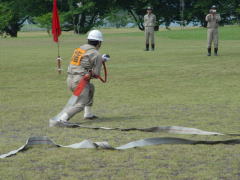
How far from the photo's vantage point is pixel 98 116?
37.0ft

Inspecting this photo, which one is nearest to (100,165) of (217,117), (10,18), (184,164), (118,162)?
(118,162)

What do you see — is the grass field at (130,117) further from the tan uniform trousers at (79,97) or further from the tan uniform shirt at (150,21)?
the tan uniform shirt at (150,21)

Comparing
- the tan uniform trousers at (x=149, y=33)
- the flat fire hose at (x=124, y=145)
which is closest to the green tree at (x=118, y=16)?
the tan uniform trousers at (x=149, y=33)

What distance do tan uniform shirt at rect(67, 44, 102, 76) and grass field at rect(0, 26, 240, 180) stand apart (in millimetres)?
808

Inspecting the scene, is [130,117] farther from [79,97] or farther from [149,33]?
[149,33]

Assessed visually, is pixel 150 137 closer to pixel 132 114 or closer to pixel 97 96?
pixel 132 114

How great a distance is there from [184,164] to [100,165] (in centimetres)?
89

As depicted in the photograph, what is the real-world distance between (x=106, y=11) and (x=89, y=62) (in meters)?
71.6

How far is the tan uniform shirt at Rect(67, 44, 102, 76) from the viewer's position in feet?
34.3

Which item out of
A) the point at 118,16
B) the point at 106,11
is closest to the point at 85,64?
the point at 106,11

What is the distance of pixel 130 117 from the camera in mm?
11117

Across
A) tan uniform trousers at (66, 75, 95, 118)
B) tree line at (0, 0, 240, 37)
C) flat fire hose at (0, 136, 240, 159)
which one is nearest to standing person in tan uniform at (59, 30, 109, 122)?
tan uniform trousers at (66, 75, 95, 118)

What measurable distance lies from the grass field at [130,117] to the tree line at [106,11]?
177 ft

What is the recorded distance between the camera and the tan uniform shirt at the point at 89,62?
1045 cm
